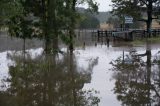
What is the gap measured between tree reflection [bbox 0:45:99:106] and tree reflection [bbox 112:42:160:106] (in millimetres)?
1145

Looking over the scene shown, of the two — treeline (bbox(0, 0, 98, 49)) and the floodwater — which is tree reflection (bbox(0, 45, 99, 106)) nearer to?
the floodwater

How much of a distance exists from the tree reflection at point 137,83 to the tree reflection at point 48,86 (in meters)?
1.15

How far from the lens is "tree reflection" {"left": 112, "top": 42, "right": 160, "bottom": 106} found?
14.6 meters

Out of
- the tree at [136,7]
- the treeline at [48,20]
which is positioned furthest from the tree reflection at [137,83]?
the tree at [136,7]

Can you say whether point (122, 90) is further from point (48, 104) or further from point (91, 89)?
Result: point (48, 104)

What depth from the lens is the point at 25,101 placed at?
14.5 metres

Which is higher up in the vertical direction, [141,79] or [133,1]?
[133,1]

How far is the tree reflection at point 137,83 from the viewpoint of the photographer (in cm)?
1457

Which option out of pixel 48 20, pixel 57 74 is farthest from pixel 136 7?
pixel 57 74

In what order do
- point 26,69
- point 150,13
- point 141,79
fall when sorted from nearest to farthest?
point 141,79 < point 26,69 < point 150,13

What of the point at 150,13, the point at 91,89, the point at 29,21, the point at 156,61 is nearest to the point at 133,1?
the point at 150,13

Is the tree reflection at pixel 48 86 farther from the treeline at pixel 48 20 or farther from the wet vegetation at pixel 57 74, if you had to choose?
the treeline at pixel 48 20

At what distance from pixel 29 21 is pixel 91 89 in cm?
1755

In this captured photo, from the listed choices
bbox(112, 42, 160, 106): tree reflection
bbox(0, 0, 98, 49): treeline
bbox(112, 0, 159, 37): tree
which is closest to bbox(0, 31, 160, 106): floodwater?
bbox(112, 42, 160, 106): tree reflection
